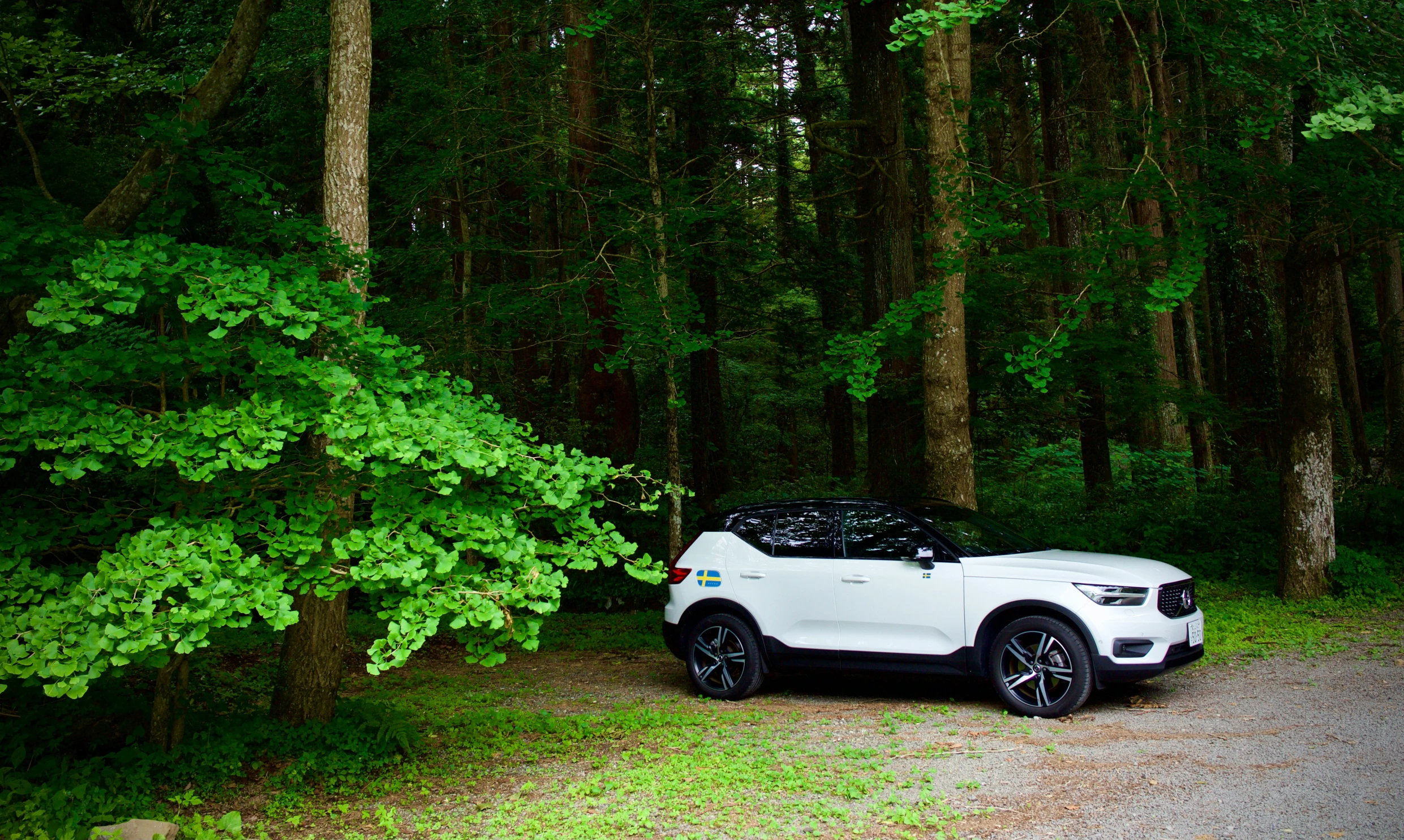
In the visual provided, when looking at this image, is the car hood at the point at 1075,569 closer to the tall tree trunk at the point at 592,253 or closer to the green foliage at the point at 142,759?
the green foliage at the point at 142,759

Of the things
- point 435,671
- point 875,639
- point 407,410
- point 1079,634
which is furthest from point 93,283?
point 435,671

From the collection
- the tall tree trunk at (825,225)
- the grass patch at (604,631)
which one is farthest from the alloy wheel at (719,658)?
the tall tree trunk at (825,225)

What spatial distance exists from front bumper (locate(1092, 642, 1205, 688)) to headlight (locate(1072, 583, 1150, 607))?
1.27 ft

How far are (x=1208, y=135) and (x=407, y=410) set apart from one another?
10705mm

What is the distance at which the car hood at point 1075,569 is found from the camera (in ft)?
22.6

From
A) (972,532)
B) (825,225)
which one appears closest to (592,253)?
(972,532)

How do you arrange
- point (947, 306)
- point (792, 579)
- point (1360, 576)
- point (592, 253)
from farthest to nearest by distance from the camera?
point (592, 253) < point (1360, 576) < point (947, 306) < point (792, 579)

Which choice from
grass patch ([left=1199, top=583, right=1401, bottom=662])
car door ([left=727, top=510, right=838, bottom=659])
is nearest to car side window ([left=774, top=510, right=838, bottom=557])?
car door ([left=727, top=510, right=838, bottom=659])

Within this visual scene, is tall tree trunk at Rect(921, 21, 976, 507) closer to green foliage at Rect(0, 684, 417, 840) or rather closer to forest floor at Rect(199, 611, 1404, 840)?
forest floor at Rect(199, 611, 1404, 840)

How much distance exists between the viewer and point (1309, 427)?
10.5 m

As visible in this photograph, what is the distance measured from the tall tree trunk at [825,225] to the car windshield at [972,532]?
875cm

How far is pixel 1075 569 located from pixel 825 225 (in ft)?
52.2

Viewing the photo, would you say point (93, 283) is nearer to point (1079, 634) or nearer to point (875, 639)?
point (875, 639)

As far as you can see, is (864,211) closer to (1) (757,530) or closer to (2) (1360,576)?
(1) (757,530)
